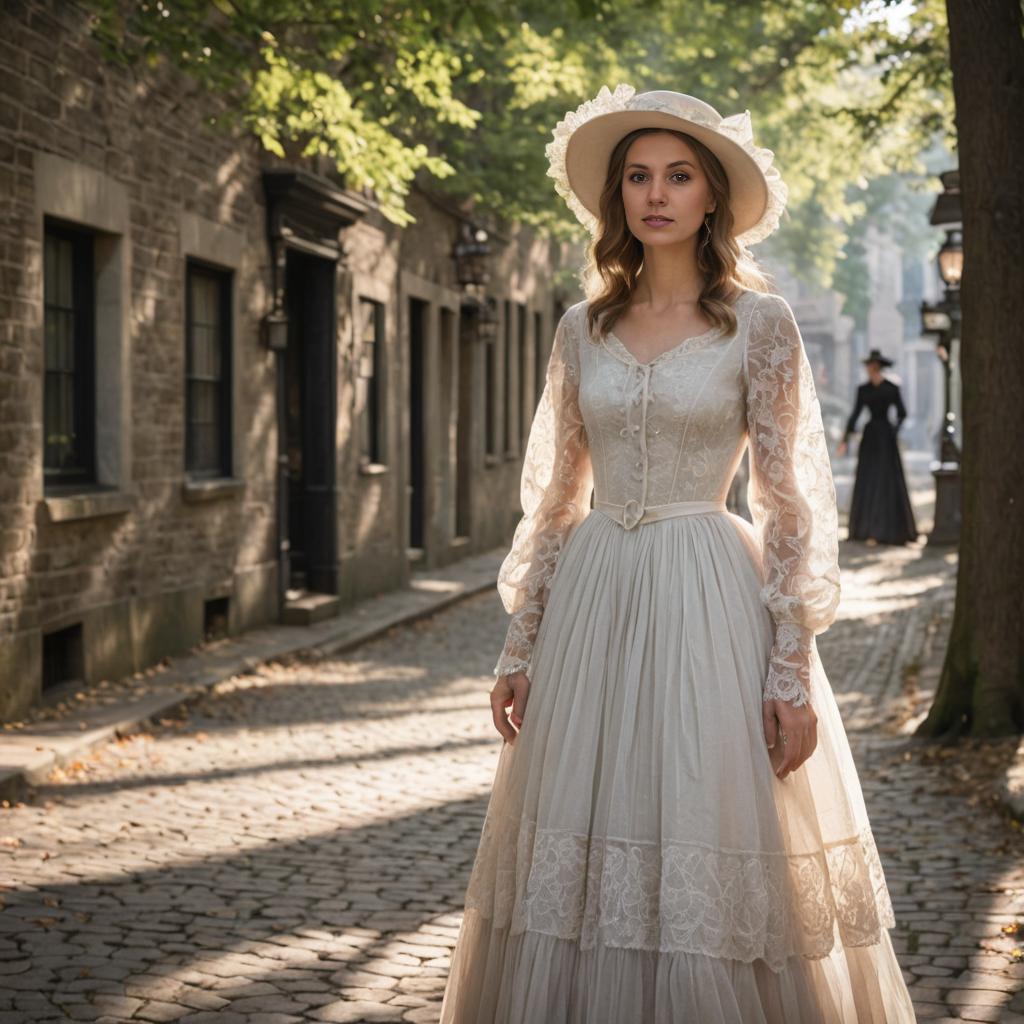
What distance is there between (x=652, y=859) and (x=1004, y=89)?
5.74 metres

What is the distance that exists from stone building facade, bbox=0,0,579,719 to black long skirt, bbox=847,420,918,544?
5.31 m

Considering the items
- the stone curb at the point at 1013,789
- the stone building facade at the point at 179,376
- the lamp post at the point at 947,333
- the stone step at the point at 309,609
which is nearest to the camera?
the stone curb at the point at 1013,789

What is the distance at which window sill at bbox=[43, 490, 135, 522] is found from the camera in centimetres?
981

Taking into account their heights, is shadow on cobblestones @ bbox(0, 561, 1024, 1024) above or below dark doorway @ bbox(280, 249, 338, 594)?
below

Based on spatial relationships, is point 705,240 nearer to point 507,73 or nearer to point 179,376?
point 179,376

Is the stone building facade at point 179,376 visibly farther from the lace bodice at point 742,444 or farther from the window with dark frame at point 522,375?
the lace bodice at point 742,444

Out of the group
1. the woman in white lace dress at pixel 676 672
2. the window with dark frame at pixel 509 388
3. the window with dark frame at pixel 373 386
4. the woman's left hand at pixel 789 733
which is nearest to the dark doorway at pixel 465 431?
the window with dark frame at pixel 509 388

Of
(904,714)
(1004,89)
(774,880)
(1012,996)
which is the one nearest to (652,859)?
(774,880)

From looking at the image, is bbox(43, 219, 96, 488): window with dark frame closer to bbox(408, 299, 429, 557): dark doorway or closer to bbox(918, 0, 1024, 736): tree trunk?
bbox(918, 0, 1024, 736): tree trunk

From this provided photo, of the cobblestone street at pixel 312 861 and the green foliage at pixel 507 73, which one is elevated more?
the green foliage at pixel 507 73

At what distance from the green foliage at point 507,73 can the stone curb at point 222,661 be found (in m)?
3.22

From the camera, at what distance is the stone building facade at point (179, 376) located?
9484mm

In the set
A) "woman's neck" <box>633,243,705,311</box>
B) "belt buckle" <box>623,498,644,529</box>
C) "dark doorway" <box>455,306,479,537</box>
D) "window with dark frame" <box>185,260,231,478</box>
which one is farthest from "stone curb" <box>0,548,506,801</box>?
"woman's neck" <box>633,243,705,311</box>

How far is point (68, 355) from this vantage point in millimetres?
10688
